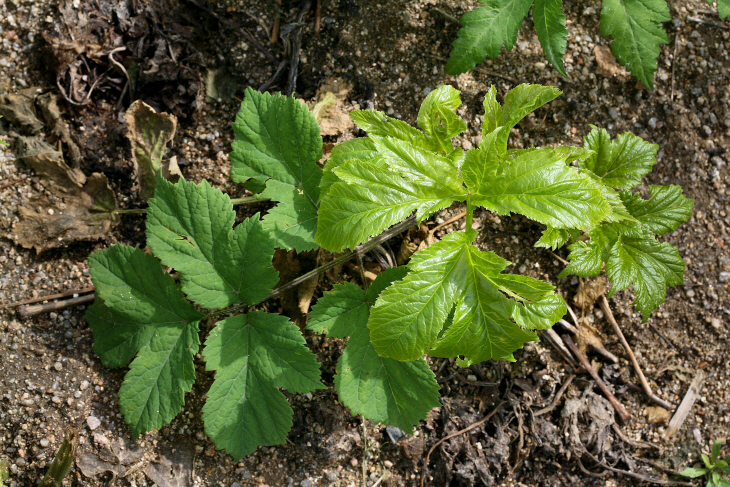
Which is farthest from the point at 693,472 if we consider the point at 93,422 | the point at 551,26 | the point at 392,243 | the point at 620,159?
the point at 93,422

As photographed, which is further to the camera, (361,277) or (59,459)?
(361,277)

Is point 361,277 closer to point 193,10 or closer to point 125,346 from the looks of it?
point 125,346

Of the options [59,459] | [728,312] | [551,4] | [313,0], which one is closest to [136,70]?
[313,0]

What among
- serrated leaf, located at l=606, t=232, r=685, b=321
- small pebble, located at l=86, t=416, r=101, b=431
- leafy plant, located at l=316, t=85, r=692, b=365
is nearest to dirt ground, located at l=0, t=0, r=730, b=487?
small pebble, located at l=86, t=416, r=101, b=431

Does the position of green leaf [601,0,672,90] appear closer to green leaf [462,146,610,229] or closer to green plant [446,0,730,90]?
green plant [446,0,730,90]

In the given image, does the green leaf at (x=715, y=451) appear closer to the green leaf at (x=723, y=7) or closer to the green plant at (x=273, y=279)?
the green plant at (x=273, y=279)

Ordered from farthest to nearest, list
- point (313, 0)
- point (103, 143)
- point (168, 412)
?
point (313, 0)
point (103, 143)
point (168, 412)
